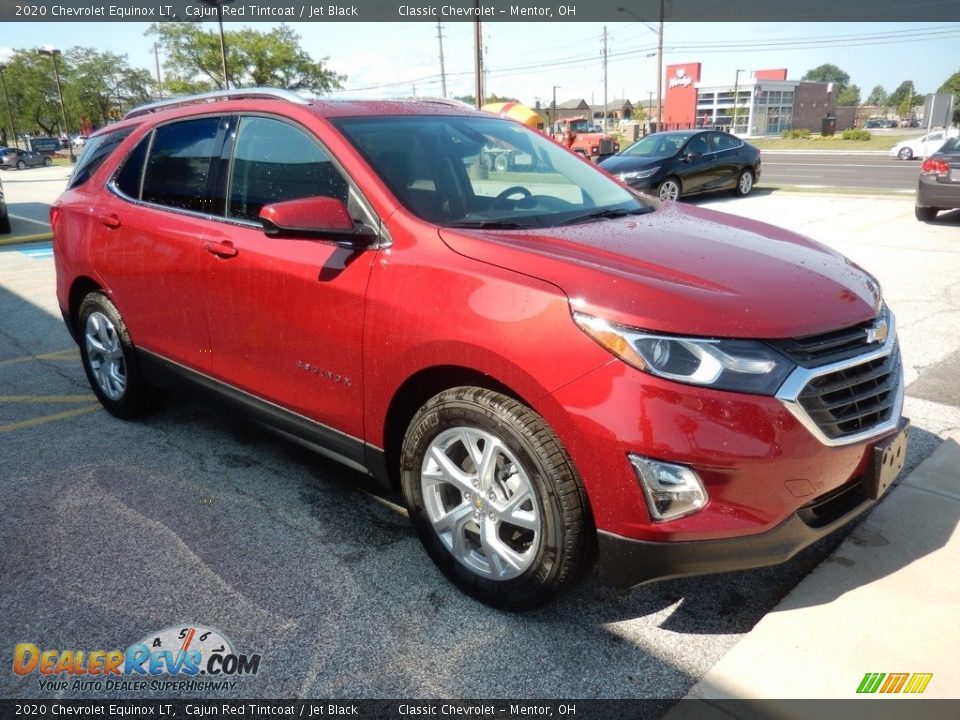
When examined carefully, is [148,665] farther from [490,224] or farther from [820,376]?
[820,376]

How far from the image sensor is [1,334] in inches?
266

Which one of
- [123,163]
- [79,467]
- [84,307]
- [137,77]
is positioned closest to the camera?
[79,467]

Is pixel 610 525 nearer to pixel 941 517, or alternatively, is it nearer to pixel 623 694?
pixel 623 694

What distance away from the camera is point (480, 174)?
10.9 feet

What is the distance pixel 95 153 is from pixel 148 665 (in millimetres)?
3395

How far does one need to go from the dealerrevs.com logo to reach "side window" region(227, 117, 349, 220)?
1.73 meters

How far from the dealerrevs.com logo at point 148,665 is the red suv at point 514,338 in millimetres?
813

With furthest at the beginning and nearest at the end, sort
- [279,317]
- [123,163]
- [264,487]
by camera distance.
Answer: [123,163] < [264,487] < [279,317]

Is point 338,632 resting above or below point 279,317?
below

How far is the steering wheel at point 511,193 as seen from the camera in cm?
313

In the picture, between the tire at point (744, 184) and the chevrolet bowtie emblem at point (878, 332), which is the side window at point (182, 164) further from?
the tire at point (744, 184)

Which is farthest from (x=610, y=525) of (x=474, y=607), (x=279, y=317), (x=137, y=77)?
(x=137, y=77)

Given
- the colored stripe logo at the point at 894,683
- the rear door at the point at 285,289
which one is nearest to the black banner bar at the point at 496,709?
the colored stripe logo at the point at 894,683

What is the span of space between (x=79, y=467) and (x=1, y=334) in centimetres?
371
